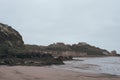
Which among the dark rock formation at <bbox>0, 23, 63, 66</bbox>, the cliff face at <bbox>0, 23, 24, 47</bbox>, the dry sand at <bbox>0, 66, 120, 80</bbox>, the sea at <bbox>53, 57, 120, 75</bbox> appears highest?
the cliff face at <bbox>0, 23, 24, 47</bbox>

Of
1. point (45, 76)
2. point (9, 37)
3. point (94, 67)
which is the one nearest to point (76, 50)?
point (9, 37)

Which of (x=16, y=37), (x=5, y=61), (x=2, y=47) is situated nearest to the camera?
(x=5, y=61)

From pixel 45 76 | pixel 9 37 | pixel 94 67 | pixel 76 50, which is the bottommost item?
pixel 45 76

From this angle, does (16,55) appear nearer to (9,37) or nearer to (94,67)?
(94,67)

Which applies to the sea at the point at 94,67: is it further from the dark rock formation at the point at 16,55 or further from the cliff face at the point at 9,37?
the cliff face at the point at 9,37

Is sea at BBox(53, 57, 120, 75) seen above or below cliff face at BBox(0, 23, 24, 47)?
below

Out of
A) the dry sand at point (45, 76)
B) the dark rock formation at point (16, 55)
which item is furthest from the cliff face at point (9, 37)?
the dry sand at point (45, 76)

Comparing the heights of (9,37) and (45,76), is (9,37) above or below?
above

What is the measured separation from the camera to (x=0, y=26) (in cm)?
6681

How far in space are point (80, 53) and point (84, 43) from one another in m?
19.8

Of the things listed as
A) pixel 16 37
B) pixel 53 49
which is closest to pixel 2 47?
pixel 16 37

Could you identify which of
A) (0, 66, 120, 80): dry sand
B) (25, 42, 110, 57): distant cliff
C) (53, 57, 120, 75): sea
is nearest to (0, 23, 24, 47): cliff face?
(53, 57, 120, 75): sea

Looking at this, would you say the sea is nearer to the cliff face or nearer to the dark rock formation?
the dark rock formation

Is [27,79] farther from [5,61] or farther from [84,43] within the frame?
[84,43]
